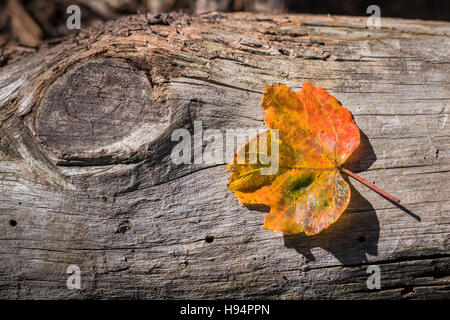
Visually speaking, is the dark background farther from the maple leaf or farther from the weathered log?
the maple leaf

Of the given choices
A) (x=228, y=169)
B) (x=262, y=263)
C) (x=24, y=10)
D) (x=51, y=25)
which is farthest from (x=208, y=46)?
(x=24, y=10)

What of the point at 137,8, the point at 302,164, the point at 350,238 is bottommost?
the point at 350,238

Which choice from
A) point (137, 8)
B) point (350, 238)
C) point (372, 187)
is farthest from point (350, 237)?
point (137, 8)

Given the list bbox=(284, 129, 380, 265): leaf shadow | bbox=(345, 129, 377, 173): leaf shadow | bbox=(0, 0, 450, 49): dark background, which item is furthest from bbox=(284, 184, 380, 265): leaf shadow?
bbox=(0, 0, 450, 49): dark background

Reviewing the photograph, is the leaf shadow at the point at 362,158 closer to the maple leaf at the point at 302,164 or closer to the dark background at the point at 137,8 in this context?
the maple leaf at the point at 302,164

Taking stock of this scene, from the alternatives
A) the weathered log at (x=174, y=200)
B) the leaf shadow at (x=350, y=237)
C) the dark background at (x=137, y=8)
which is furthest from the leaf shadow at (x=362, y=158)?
the dark background at (x=137, y=8)

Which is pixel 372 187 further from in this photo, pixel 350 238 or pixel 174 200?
pixel 174 200
